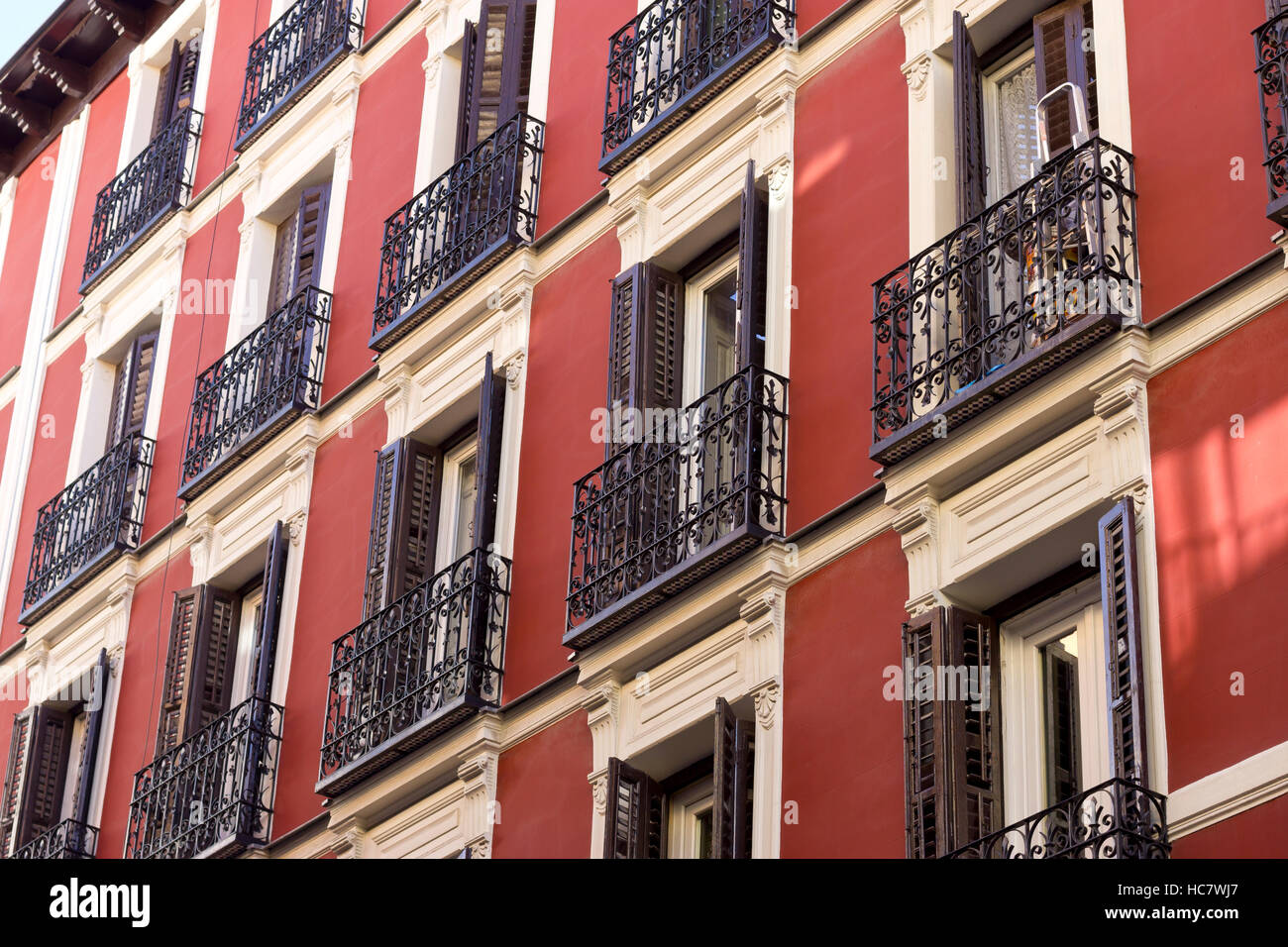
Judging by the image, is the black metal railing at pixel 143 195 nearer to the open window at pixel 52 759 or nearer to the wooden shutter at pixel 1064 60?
the open window at pixel 52 759

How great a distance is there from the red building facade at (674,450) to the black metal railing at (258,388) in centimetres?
5

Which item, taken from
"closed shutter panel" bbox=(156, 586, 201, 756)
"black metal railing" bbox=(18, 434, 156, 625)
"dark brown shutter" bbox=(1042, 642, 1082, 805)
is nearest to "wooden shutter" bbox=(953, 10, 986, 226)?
"dark brown shutter" bbox=(1042, 642, 1082, 805)

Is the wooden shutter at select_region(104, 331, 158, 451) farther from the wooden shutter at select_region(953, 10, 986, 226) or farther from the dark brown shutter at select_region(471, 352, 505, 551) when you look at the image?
the wooden shutter at select_region(953, 10, 986, 226)

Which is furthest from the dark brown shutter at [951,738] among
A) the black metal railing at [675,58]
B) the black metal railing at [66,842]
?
the black metal railing at [66,842]

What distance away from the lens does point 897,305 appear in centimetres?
1588

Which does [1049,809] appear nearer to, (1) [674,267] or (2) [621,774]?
(2) [621,774]

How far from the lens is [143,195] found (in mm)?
27047

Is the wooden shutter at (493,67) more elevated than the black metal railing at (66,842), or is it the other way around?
the wooden shutter at (493,67)

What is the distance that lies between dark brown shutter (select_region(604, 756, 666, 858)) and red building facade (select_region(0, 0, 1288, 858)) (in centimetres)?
3

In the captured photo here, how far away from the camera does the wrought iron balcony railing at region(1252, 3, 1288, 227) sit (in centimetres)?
1366

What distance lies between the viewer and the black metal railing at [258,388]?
22.3 meters

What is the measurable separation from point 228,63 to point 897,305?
12816 millimetres

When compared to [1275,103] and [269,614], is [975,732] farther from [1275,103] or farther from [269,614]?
[269,614]
